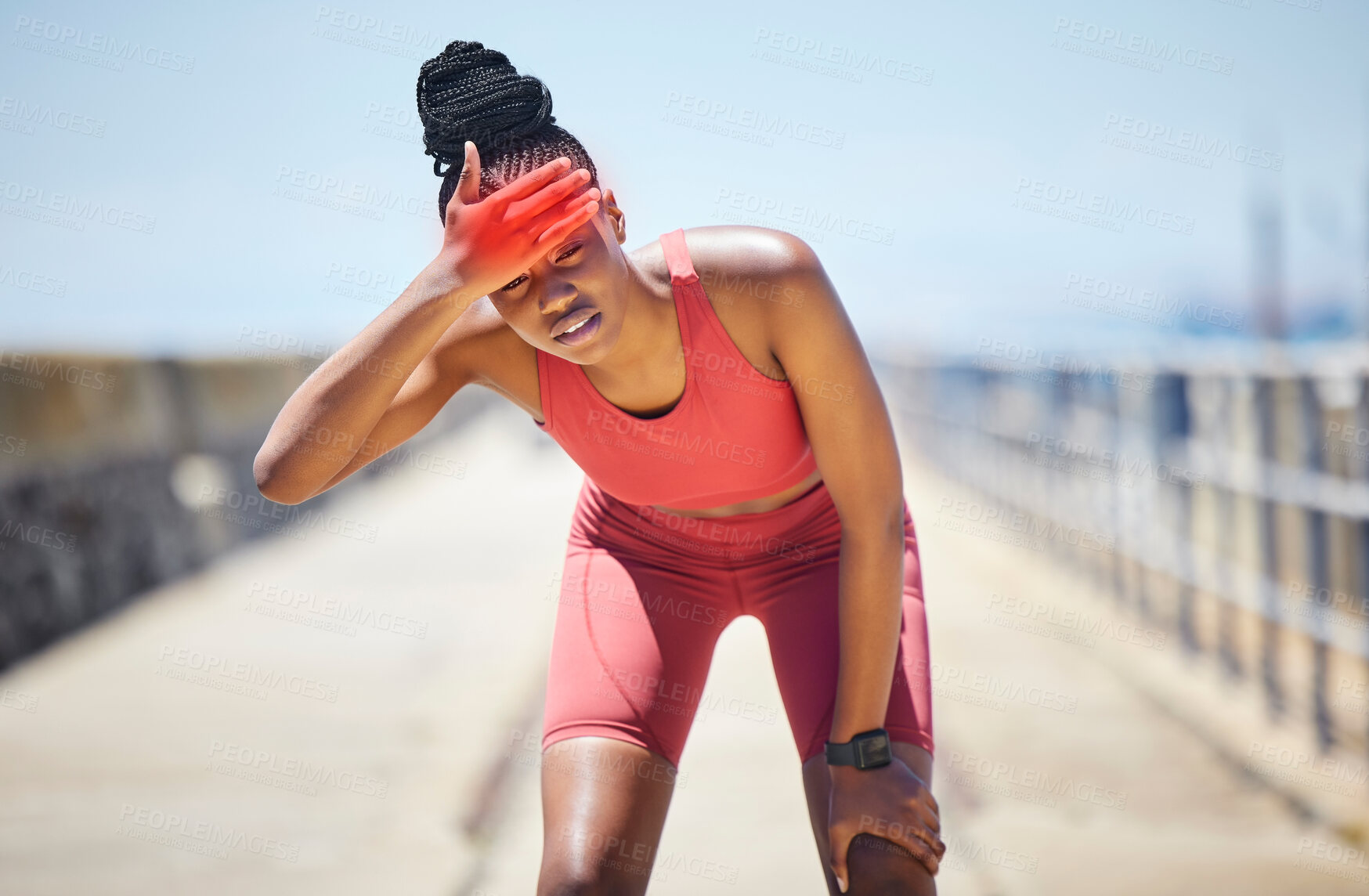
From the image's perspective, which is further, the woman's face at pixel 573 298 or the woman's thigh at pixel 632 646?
the woman's thigh at pixel 632 646

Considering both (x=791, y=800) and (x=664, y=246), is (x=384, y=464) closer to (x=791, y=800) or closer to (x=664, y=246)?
(x=791, y=800)

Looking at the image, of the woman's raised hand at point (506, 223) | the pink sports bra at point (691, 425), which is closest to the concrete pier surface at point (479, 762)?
the pink sports bra at point (691, 425)

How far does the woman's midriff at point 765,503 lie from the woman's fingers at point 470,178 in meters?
0.94

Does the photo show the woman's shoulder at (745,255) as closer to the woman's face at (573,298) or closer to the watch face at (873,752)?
the woman's face at (573,298)

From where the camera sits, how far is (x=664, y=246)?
2.46 m

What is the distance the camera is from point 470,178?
6.81ft

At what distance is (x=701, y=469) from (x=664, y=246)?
1.60 feet

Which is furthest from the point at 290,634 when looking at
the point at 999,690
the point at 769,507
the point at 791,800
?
the point at 769,507

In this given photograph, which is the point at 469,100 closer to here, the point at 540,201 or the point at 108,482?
the point at 540,201

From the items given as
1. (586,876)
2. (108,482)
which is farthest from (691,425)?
(108,482)

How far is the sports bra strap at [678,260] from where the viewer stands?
7.89 feet

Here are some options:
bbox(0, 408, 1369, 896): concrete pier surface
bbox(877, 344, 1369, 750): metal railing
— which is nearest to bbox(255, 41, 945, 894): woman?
bbox(0, 408, 1369, 896): concrete pier surface

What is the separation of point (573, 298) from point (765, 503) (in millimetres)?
814

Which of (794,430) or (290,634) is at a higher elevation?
(794,430)
